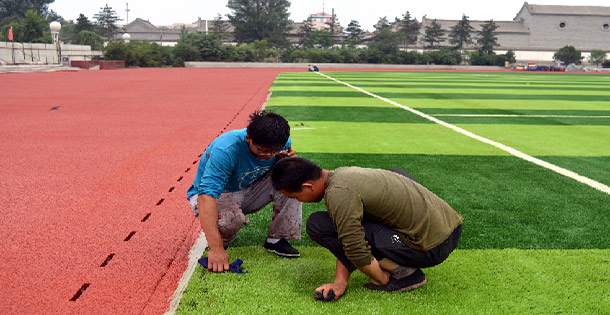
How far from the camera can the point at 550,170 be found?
6723 millimetres

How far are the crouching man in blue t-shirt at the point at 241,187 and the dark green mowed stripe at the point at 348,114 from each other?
25.4 ft

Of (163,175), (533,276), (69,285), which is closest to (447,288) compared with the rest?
(533,276)

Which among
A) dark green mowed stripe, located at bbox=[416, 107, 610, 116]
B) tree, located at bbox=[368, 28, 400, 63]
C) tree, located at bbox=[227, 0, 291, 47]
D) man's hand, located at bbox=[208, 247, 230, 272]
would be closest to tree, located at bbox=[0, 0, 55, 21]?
tree, located at bbox=[227, 0, 291, 47]

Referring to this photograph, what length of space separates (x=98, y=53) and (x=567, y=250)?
190ft

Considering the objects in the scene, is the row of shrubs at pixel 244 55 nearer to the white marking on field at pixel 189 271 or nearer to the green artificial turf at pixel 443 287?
the white marking on field at pixel 189 271

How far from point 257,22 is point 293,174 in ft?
257

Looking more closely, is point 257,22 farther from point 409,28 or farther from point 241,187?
point 241,187

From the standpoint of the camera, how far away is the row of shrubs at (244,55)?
49844 millimetres

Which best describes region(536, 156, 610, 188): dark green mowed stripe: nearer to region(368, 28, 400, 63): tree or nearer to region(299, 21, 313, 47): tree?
region(368, 28, 400, 63): tree

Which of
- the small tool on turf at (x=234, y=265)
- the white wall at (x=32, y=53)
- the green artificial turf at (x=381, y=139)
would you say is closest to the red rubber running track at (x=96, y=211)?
the small tool on turf at (x=234, y=265)

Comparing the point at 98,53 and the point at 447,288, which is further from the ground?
the point at 98,53

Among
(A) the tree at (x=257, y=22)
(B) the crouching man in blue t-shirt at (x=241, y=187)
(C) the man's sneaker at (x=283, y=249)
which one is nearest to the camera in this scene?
(B) the crouching man in blue t-shirt at (x=241, y=187)

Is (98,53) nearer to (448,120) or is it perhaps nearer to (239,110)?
(239,110)

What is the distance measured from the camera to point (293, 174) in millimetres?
2812
